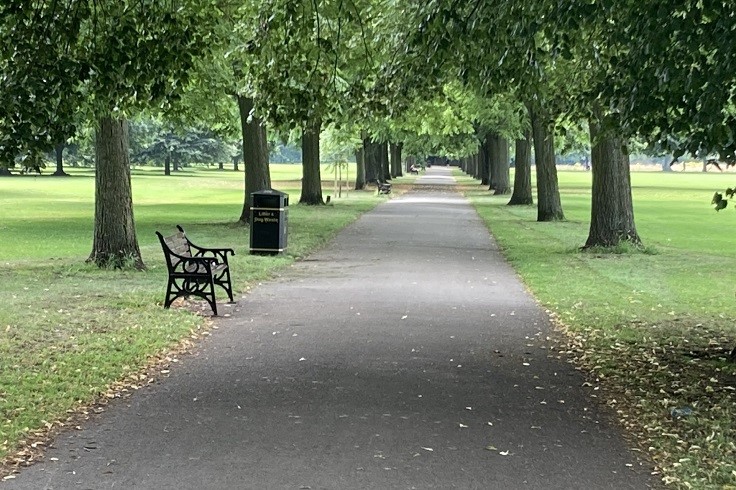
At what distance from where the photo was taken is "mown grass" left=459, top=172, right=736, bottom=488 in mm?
5660

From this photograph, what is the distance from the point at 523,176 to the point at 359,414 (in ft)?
111

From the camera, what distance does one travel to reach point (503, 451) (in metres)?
5.42

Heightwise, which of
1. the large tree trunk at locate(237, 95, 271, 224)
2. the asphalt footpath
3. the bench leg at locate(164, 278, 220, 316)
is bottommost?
the asphalt footpath

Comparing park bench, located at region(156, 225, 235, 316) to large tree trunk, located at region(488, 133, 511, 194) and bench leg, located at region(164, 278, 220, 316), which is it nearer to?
bench leg, located at region(164, 278, 220, 316)

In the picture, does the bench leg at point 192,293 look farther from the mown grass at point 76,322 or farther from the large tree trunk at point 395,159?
the large tree trunk at point 395,159

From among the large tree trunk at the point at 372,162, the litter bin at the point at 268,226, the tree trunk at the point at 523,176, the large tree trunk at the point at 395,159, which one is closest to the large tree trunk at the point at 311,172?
the tree trunk at the point at 523,176

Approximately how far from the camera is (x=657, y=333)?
9625 mm

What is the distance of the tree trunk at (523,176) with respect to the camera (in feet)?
125

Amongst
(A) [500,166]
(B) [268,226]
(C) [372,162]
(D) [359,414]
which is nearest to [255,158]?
(B) [268,226]

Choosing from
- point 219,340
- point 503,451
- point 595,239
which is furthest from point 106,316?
point 595,239

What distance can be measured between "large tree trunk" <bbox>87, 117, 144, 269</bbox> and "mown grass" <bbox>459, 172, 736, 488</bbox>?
6445 millimetres

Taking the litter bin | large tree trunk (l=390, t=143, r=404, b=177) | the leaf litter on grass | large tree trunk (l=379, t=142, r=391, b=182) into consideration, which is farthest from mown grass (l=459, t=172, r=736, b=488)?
large tree trunk (l=390, t=143, r=404, b=177)

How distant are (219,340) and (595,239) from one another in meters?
11.6

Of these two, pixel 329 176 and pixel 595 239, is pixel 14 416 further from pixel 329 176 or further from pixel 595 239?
pixel 329 176
